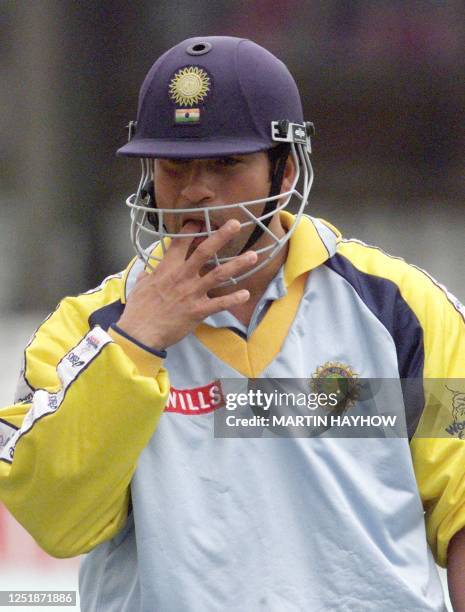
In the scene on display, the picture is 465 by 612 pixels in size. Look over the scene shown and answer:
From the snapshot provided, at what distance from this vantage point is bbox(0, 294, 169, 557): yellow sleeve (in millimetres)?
2078

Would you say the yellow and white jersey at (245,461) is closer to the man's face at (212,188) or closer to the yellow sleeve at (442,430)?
the yellow sleeve at (442,430)

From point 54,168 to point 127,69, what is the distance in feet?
2.11

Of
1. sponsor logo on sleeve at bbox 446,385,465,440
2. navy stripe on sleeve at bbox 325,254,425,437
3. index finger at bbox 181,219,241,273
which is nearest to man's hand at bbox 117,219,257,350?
index finger at bbox 181,219,241,273

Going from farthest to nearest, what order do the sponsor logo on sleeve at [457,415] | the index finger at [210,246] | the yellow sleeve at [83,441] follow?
the sponsor logo on sleeve at [457,415]
the index finger at [210,246]
the yellow sleeve at [83,441]

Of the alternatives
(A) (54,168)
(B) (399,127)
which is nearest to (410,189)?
(B) (399,127)

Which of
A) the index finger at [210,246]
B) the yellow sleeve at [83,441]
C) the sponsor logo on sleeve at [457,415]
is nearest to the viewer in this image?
the yellow sleeve at [83,441]

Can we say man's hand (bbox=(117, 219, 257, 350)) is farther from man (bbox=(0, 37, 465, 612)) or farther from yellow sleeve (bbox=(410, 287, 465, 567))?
yellow sleeve (bbox=(410, 287, 465, 567))

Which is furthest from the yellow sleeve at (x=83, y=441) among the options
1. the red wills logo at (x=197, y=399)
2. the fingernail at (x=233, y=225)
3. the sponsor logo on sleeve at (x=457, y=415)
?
the sponsor logo on sleeve at (x=457, y=415)

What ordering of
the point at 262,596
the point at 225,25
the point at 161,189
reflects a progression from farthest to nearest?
the point at 225,25 < the point at 161,189 < the point at 262,596

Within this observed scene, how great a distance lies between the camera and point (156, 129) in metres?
2.34

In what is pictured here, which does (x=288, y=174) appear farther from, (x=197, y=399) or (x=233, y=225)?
(x=197, y=399)

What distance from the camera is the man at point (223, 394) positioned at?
2.12 metres

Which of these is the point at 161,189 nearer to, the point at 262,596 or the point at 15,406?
the point at 15,406

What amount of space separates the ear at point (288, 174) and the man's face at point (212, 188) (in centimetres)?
8
